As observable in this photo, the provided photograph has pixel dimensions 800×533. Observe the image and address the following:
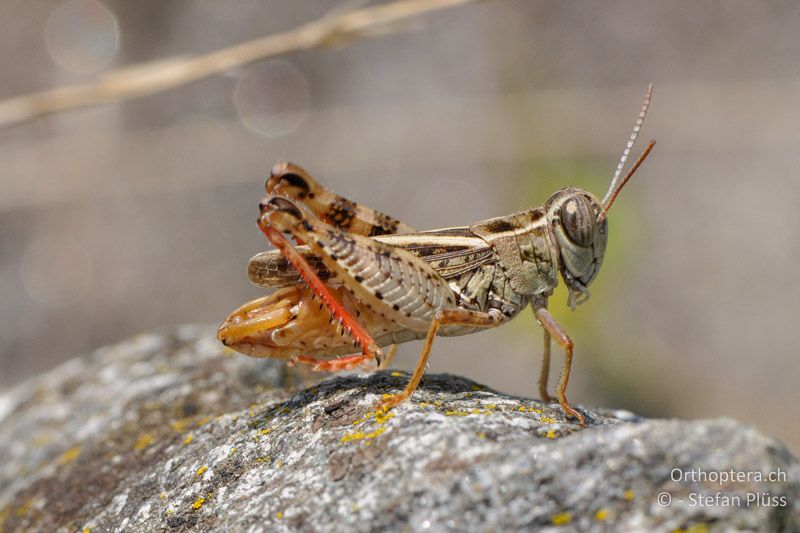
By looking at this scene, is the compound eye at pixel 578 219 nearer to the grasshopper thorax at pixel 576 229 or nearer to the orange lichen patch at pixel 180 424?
the grasshopper thorax at pixel 576 229

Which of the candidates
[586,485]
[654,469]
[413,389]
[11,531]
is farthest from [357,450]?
[11,531]

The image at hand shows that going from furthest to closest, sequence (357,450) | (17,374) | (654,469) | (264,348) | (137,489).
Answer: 1. (17,374)
2. (264,348)
3. (137,489)
4. (357,450)
5. (654,469)

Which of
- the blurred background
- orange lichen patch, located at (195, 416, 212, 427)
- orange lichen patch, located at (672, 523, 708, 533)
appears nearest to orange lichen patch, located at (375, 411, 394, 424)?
orange lichen patch, located at (672, 523, 708, 533)

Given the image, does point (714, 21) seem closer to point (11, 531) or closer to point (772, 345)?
point (772, 345)

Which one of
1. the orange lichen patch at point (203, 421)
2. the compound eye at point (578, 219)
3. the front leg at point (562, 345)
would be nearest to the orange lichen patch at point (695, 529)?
the front leg at point (562, 345)

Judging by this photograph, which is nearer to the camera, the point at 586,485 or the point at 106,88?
the point at 586,485

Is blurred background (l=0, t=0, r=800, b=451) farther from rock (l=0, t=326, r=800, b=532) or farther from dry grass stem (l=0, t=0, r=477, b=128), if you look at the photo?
rock (l=0, t=326, r=800, b=532)
